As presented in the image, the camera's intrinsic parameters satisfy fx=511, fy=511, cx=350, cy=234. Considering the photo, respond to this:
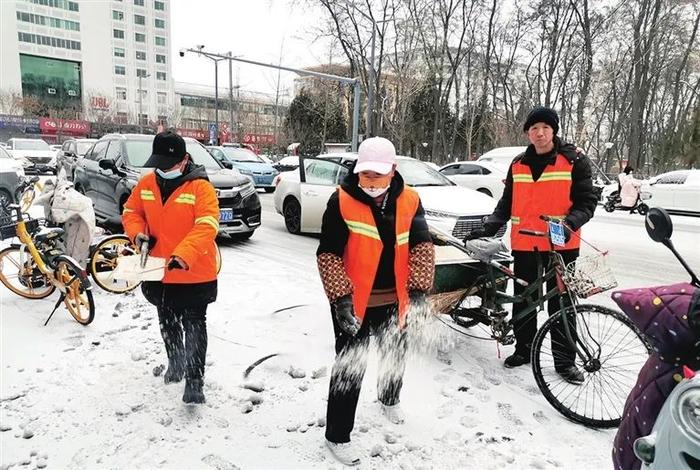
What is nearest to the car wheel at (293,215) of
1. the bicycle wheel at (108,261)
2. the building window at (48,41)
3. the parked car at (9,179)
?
the bicycle wheel at (108,261)

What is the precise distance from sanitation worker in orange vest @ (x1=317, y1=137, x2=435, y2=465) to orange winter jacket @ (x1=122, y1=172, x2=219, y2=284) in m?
0.81

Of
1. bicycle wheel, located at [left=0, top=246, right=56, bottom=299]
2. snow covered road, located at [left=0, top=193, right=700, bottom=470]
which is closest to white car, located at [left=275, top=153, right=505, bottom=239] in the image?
snow covered road, located at [left=0, top=193, right=700, bottom=470]

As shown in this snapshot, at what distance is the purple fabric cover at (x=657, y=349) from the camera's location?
60.8 inches

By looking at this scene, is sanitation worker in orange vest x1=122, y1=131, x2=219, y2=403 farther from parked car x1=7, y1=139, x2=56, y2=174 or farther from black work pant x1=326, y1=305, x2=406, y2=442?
parked car x1=7, y1=139, x2=56, y2=174

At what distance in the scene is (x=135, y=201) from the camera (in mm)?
3256

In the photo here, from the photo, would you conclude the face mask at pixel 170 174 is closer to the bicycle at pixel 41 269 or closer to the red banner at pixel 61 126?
the bicycle at pixel 41 269

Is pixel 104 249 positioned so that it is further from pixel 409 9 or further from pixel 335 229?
pixel 409 9

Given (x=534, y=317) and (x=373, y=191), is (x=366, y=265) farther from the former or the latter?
(x=534, y=317)

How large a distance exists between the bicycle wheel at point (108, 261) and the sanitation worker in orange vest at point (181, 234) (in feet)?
8.06

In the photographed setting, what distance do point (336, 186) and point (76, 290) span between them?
16.0 ft

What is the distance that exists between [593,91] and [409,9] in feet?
38.4

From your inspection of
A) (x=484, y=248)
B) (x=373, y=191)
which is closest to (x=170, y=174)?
(x=373, y=191)

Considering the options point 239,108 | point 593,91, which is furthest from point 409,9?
point 239,108

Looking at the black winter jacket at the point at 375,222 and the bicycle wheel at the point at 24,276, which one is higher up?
the black winter jacket at the point at 375,222
